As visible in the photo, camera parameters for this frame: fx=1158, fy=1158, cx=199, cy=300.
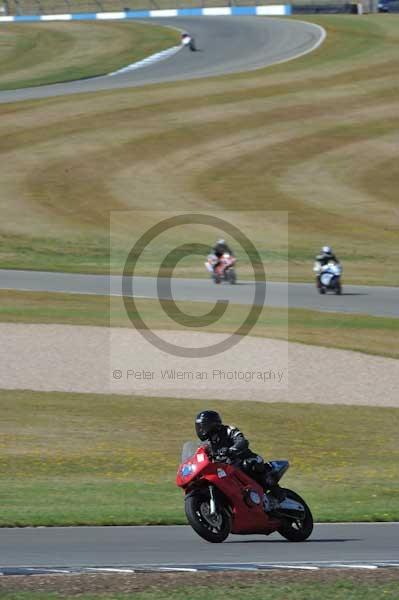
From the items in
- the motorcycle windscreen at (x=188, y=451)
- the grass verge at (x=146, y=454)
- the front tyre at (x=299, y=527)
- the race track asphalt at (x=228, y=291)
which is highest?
the motorcycle windscreen at (x=188, y=451)

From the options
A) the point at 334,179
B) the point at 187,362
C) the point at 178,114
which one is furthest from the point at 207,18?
the point at 187,362

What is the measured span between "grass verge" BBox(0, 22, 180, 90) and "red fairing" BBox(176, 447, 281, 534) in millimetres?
64869

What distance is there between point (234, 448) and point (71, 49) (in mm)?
76124

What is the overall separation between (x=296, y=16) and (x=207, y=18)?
8124mm

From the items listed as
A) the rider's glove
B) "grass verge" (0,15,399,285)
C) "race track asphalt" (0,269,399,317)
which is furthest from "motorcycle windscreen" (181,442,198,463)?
"grass verge" (0,15,399,285)

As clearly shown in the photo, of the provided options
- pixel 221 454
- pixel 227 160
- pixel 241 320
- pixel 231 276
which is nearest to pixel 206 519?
pixel 221 454

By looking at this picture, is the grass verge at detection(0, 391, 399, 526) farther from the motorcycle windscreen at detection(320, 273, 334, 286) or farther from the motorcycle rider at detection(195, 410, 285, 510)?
the motorcycle windscreen at detection(320, 273, 334, 286)

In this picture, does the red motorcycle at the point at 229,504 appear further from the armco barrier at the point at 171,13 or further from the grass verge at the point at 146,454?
the armco barrier at the point at 171,13

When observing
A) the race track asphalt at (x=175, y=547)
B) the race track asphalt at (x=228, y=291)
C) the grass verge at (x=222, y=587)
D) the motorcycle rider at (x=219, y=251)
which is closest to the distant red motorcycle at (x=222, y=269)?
the motorcycle rider at (x=219, y=251)

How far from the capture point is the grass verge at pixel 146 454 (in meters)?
14.4

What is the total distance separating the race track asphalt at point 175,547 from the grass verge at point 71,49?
6440 centimetres

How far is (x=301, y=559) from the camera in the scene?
11.8 m

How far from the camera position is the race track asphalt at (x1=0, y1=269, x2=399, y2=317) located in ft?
110

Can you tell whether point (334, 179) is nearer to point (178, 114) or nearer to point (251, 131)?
point (251, 131)
